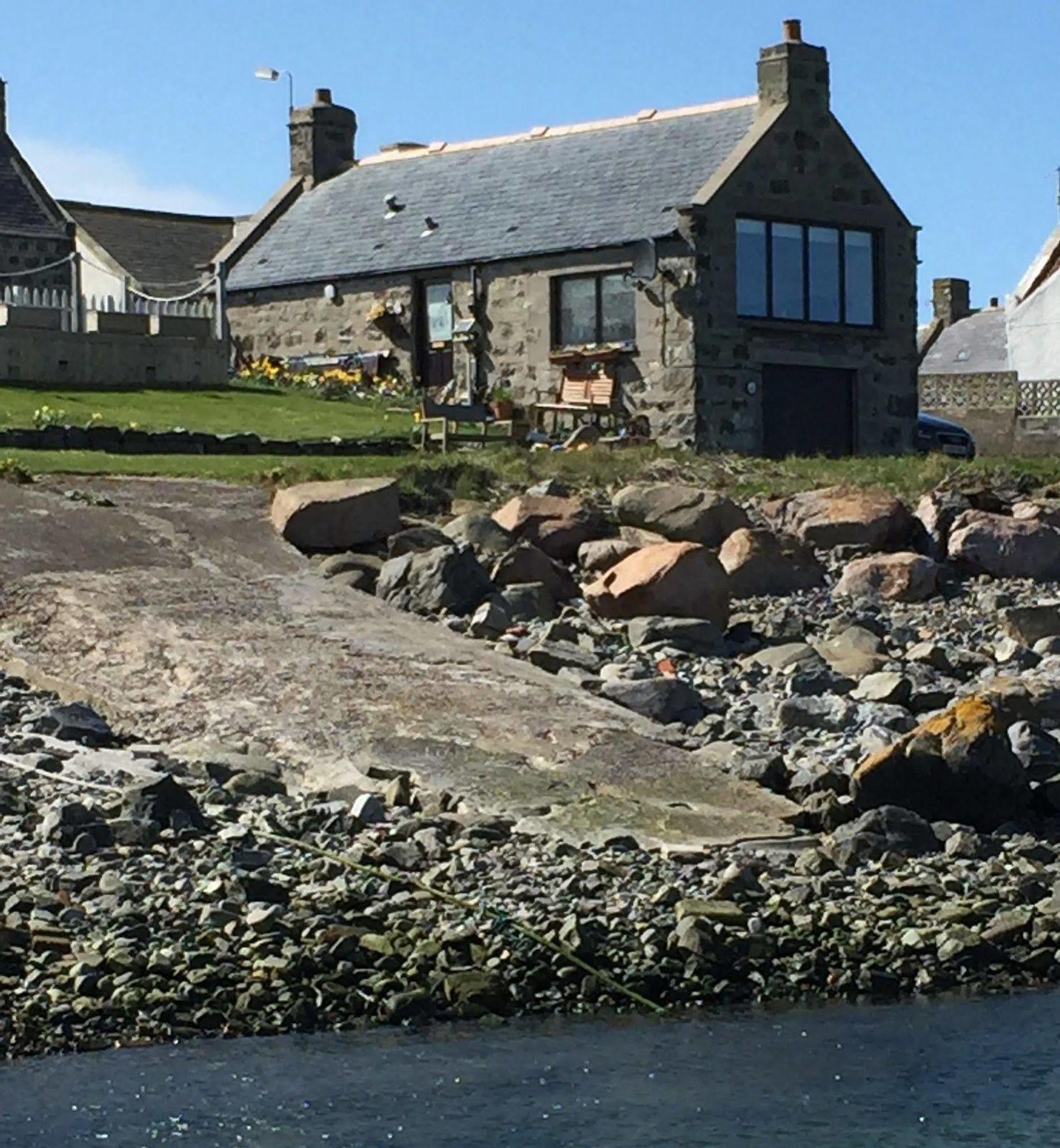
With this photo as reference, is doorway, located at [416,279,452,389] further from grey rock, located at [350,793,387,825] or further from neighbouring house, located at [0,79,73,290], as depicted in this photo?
grey rock, located at [350,793,387,825]

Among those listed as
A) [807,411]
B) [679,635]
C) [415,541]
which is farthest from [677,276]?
[679,635]

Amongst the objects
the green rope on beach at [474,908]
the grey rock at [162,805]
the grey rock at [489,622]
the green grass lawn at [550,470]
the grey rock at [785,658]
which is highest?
the green grass lawn at [550,470]

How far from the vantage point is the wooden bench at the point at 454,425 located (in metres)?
33.2

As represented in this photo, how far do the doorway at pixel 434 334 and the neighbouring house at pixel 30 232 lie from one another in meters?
7.35

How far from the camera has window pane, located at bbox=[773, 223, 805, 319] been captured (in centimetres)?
4112

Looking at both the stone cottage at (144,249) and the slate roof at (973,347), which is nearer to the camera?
the stone cottage at (144,249)

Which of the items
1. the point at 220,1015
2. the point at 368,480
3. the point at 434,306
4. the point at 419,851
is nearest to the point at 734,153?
the point at 434,306

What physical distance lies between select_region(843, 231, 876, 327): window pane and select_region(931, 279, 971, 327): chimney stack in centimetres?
2405

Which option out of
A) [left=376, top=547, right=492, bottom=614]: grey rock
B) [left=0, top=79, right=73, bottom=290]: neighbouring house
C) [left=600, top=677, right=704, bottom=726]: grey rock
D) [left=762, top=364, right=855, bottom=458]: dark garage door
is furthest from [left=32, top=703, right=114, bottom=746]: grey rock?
[left=0, top=79, right=73, bottom=290]: neighbouring house

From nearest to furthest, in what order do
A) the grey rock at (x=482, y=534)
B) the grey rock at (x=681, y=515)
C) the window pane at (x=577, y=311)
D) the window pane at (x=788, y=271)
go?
the grey rock at (x=482, y=534)
the grey rock at (x=681, y=515)
the window pane at (x=788, y=271)
the window pane at (x=577, y=311)

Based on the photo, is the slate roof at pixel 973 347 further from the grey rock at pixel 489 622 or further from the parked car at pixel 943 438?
the grey rock at pixel 489 622

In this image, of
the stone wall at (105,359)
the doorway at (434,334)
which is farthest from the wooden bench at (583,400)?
the stone wall at (105,359)

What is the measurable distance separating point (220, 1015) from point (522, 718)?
20.4 feet

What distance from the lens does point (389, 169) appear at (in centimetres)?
4738
